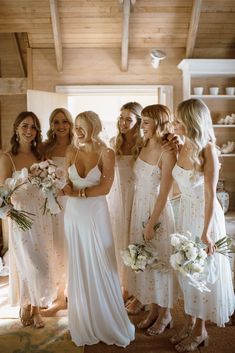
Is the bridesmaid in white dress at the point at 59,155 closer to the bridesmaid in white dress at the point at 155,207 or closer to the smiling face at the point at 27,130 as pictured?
the smiling face at the point at 27,130

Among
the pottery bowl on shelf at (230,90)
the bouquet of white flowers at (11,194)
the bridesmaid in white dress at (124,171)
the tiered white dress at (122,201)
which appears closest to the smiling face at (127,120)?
the bridesmaid in white dress at (124,171)

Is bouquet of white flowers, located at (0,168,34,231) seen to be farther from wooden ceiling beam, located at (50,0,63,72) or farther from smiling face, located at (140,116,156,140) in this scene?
wooden ceiling beam, located at (50,0,63,72)

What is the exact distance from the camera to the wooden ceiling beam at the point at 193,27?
13.1 feet

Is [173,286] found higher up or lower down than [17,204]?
lower down

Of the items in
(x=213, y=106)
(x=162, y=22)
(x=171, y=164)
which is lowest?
(x=171, y=164)

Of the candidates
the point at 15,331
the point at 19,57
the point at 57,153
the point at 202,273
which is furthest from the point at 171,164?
the point at 19,57

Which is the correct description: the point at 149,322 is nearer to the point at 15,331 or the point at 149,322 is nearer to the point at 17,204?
the point at 15,331

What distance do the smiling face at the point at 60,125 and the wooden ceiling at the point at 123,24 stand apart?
57.5 inches

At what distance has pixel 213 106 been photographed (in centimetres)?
466

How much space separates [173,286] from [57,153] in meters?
1.52

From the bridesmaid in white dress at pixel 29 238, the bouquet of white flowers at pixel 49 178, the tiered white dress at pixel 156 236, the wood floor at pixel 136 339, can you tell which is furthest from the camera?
the bridesmaid in white dress at pixel 29 238

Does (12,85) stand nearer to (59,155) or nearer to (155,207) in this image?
(59,155)

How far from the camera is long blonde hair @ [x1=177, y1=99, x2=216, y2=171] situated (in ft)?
7.73

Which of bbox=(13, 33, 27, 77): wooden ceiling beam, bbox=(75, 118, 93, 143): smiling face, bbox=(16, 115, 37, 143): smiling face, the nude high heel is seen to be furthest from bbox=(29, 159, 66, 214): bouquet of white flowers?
bbox=(13, 33, 27, 77): wooden ceiling beam
